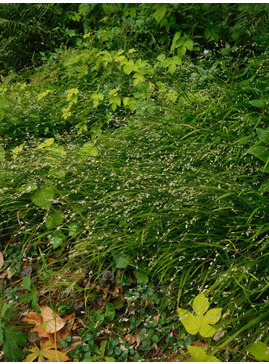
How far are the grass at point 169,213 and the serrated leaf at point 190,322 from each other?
0.12m

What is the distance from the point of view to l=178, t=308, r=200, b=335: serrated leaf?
1.69 meters

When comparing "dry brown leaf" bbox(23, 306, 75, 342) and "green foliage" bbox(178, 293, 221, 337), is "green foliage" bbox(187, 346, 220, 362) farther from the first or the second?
"dry brown leaf" bbox(23, 306, 75, 342)

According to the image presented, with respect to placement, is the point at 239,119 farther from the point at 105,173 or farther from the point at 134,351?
the point at 134,351

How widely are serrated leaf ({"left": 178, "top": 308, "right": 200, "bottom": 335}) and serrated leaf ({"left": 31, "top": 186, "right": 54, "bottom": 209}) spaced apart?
1.09 metres

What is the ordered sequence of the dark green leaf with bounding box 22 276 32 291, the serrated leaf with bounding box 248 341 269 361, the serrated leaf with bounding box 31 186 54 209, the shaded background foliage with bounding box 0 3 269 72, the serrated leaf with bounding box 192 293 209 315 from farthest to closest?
1. the shaded background foliage with bounding box 0 3 269 72
2. the serrated leaf with bounding box 31 186 54 209
3. the dark green leaf with bounding box 22 276 32 291
4. the serrated leaf with bounding box 192 293 209 315
5. the serrated leaf with bounding box 248 341 269 361

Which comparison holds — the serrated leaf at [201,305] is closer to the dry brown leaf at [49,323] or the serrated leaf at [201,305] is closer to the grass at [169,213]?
the grass at [169,213]

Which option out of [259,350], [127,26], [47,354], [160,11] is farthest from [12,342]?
[127,26]

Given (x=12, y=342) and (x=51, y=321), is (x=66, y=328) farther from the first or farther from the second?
(x=12, y=342)

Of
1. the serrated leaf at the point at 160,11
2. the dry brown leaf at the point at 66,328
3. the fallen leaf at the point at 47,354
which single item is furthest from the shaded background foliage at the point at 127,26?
the fallen leaf at the point at 47,354

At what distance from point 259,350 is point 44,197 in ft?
4.89

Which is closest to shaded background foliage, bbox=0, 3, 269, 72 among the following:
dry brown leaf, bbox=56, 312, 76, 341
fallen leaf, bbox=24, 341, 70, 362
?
dry brown leaf, bbox=56, 312, 76, 341

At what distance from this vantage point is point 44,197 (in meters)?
2.35

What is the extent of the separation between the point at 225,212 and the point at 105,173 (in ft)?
2.76

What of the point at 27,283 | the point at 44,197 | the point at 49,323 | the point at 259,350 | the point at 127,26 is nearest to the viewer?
the point at 259,350
